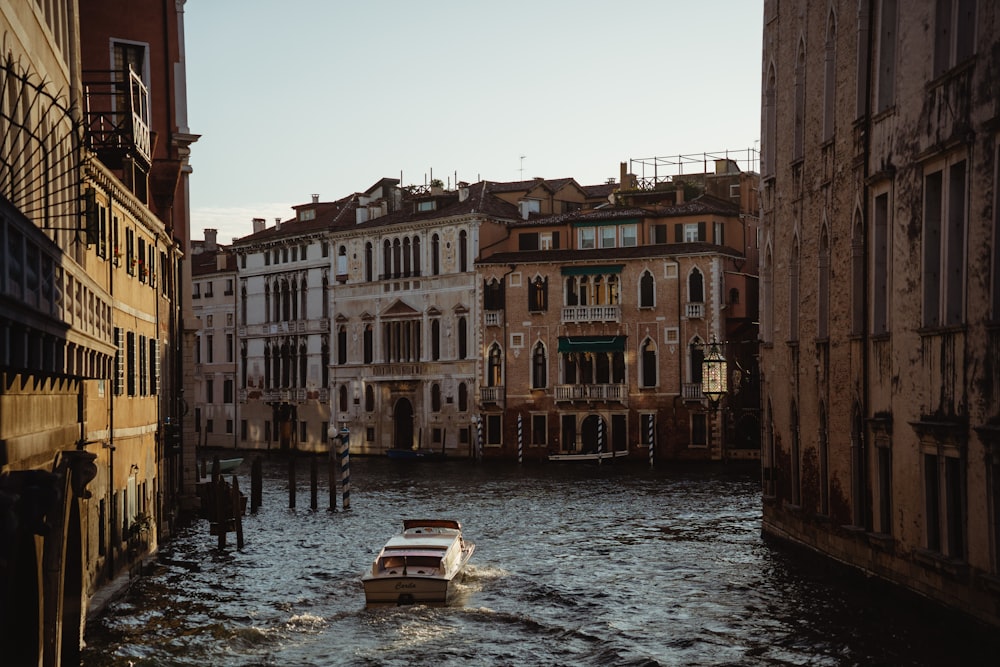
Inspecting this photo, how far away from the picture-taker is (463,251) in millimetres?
61719

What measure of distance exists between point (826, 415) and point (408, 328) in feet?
144

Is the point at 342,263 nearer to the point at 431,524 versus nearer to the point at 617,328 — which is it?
the point at 617,328

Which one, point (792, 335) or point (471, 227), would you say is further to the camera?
point (471, 227)

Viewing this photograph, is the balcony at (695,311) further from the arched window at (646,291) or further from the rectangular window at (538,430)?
the rectangular window at (538,430)

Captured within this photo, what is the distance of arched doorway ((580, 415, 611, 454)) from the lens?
187ft

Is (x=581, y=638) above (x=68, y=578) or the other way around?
the other way around

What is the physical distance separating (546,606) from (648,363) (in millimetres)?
35743

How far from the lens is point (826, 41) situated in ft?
71.9

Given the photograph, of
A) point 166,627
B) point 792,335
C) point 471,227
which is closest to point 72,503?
point 166,627

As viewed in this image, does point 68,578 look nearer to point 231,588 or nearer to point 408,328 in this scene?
point 231,588

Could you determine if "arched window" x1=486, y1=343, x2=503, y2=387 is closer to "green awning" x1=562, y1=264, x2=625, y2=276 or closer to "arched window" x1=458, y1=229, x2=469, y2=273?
"arched window" x1=458, y1=229, x2=469, y2=273

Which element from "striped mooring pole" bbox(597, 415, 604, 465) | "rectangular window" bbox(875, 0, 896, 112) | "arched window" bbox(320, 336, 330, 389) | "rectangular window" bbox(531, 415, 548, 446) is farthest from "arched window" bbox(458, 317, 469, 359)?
"rectangular window" bbox(875, 0, 896, 112)

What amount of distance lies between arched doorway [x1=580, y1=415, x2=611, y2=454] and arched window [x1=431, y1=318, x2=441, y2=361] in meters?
8.60

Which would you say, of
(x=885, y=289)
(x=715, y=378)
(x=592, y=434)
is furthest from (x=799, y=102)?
(x=592, y=434)
